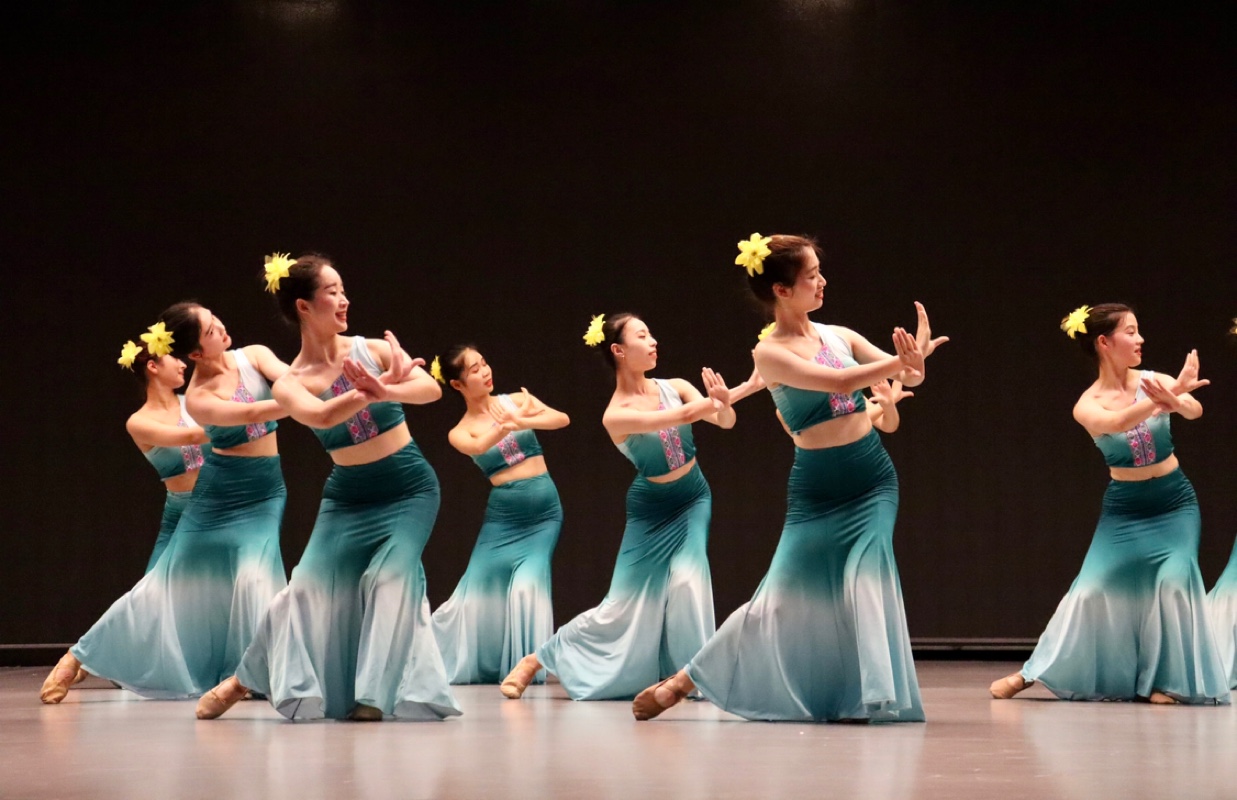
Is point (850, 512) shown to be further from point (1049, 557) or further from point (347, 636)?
point (1049, 557)

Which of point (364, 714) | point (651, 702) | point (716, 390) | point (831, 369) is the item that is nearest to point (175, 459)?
point (364, 714)

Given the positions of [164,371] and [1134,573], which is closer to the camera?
[1134,573]

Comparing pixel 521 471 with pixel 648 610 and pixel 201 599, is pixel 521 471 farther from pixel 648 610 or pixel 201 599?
pixel 201 599

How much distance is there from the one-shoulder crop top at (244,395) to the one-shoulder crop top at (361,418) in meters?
0.78

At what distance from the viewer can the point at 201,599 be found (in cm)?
645

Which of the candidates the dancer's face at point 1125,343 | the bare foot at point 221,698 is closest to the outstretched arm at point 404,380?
the bare foot at point 221,698

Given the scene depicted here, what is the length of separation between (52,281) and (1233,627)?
288 inches

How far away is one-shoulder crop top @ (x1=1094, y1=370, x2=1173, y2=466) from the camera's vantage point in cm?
600

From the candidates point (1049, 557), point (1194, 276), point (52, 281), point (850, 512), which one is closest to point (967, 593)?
point (1049, 557)

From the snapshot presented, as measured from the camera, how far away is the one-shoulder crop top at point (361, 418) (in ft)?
17.3

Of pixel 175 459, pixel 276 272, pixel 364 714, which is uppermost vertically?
pixel 276 272

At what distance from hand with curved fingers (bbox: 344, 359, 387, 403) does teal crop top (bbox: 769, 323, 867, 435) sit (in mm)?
1242

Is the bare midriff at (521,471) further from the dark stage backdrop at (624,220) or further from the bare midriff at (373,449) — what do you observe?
the bare midriff at (373,449)

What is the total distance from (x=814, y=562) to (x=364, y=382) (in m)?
1.52
